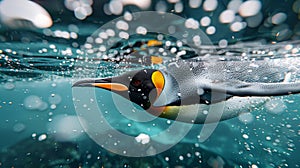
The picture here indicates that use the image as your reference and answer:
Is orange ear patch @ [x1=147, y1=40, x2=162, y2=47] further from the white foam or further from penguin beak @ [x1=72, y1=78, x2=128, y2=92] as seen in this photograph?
the white foam

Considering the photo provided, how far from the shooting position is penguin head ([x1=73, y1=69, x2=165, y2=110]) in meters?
2.66

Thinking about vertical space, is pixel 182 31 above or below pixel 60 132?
above

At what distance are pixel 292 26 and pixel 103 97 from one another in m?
12.0

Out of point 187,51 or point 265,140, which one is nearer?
point 187,51

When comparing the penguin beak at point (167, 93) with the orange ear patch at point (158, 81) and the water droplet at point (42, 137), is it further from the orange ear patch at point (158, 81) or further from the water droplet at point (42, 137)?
the water droplet at point (42, 137)

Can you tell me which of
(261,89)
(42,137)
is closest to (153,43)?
(261,89)

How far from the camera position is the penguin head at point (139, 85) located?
2656 mm

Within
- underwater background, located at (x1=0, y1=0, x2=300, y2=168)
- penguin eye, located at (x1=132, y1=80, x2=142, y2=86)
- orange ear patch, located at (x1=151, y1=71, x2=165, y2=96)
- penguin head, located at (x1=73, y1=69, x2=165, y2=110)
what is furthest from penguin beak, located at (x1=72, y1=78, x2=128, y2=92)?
underwater background, located at (x1=0, y1=0, x2=300, y2=168)

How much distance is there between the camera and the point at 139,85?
2.65 m

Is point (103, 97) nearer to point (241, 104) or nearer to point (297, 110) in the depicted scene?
point (241, 104)

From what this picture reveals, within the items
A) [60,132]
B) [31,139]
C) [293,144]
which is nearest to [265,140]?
[293,144]

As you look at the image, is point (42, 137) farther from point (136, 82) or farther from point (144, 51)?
point (136, 82)

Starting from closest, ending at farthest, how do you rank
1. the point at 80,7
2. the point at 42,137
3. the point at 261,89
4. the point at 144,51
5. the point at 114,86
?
1. the point at 261,89
2. the point at 80,7
3. the point at 114,86
4. the point at 144,51
5. the point at 42,137

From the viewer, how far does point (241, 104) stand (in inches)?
137
